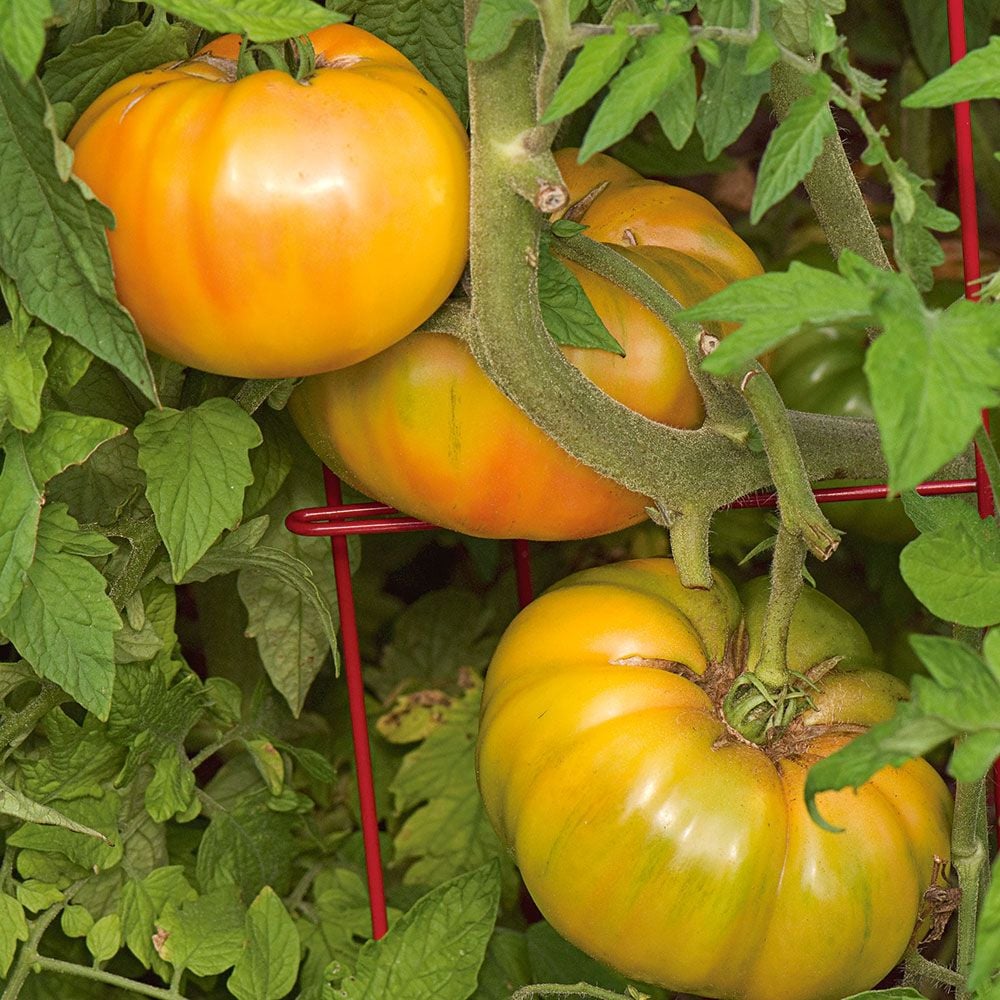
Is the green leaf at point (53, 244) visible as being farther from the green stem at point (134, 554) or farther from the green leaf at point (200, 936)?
the green leaf at point (200, 936)

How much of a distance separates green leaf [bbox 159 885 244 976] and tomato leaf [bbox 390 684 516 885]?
19 centimetres

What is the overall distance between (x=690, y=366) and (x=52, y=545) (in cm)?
34

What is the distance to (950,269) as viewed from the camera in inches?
43.9

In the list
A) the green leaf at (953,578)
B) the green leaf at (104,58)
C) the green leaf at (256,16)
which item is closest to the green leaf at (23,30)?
the green leaf at (256,16)

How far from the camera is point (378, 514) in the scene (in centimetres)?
82

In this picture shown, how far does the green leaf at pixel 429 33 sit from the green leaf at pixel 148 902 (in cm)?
48

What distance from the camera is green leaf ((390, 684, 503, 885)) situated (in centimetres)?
98

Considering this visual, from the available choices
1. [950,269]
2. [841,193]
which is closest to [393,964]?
[841,193]

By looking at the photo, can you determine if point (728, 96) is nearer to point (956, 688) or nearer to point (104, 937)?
point (956, 688)

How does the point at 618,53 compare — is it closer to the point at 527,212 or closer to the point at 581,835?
the point at 527,212

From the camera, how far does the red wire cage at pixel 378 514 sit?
2.48 feet

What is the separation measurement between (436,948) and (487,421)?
1.03 ft

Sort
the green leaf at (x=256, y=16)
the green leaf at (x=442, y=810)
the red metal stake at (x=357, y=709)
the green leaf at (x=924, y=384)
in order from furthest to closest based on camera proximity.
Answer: the green leaf at (x=442, y=810) < the red metal stake at (x=357, y=709) < the green leaf at (x=256, y=16) < the green leaf at (x=924, y=384)

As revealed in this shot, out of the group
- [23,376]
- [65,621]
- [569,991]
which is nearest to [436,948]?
[569,991]
